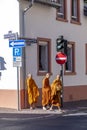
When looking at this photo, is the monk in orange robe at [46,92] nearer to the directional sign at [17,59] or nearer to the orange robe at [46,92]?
the orange robe at [46,92]

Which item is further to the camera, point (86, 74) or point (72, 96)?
point (86, 74)

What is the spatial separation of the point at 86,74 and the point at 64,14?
4367 millimetres

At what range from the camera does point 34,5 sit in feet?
81.3

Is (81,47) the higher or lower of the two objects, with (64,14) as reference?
lower

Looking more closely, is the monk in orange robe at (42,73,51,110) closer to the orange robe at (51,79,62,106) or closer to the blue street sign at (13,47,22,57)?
the orange robe at (51,79,62,106)

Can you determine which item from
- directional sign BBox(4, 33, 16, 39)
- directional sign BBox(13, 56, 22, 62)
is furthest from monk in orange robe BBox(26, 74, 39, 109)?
directional sign BBox(4, 33, 16, 39)

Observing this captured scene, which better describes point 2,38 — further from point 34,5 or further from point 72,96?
point 72,96

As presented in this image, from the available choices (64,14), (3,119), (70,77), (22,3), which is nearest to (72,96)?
(70,77)

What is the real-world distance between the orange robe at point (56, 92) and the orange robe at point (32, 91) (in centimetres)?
83

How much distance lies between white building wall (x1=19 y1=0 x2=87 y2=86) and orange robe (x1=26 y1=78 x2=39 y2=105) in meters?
1.12

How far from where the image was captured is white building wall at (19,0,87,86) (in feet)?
80.4

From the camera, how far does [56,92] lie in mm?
23172

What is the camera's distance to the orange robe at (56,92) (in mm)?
23109

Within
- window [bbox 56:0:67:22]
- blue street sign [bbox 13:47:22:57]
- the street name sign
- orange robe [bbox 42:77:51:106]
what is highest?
window [bbox 56:0:67:22]
